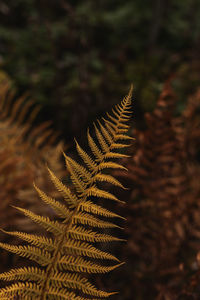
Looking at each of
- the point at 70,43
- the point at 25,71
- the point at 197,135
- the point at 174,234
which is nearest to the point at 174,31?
the point at 70,43

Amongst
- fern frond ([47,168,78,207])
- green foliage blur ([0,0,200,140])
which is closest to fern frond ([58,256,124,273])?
fern frond ([47,168,78,207])

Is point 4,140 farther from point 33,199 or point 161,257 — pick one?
point 161,257

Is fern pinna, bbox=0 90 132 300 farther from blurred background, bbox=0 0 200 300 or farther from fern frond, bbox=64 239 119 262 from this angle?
blurred background, bbox=0 0 200 300

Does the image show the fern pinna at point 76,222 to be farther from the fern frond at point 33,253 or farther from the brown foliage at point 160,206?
the brown foliage at point 160,206

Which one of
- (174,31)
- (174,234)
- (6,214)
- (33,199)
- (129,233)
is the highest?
(174,31)

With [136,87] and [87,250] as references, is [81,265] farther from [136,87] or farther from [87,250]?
Answer: [136,87]

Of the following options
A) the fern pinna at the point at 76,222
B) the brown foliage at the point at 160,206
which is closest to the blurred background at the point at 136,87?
the brown foliage at the point at 160,206
